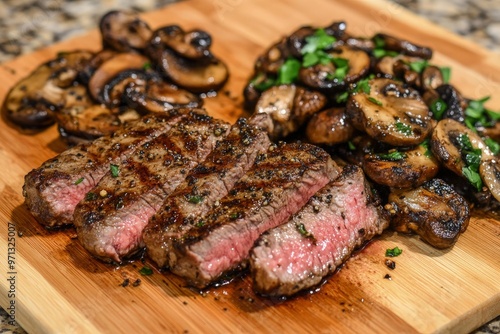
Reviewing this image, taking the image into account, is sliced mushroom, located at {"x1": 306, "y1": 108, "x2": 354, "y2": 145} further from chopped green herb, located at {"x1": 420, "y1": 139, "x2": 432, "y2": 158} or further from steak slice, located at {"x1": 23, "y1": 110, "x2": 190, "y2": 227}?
steak slice, located at {"x1": 23, "y1": 110, "x2": 190, "y2": 227}

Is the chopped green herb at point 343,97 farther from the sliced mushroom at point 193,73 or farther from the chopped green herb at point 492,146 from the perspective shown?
the sliced mushroom at point 193,73

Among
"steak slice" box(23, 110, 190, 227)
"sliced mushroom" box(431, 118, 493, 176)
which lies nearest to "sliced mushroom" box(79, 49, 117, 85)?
"steak slice" box(23, 110, 190, 227)

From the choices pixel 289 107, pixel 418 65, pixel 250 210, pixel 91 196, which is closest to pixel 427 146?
pixel 418 65

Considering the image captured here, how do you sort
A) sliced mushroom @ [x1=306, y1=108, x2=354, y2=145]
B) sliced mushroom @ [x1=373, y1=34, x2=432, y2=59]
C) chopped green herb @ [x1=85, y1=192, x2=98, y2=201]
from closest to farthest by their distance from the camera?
chopped green herb @ [x1=85, y1=192, x2=98, y2=201] < sliced mushroom @ [x1=306, y1=108, x2=354, y2=145] < sliced mushroom @ [x1=373, y1=34, x2=432, y2=59]

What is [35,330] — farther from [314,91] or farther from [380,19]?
[380,19]

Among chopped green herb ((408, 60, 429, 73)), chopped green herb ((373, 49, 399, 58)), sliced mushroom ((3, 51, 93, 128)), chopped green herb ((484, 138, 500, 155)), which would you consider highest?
chopped green herb ((408, 60, 429, 73))

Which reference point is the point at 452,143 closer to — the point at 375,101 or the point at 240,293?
the point at 375,101

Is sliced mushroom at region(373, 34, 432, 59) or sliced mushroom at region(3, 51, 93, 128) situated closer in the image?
sliced mushroom at region(3, 51, 93, 128)

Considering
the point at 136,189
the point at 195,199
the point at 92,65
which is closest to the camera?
the point at 195,199
